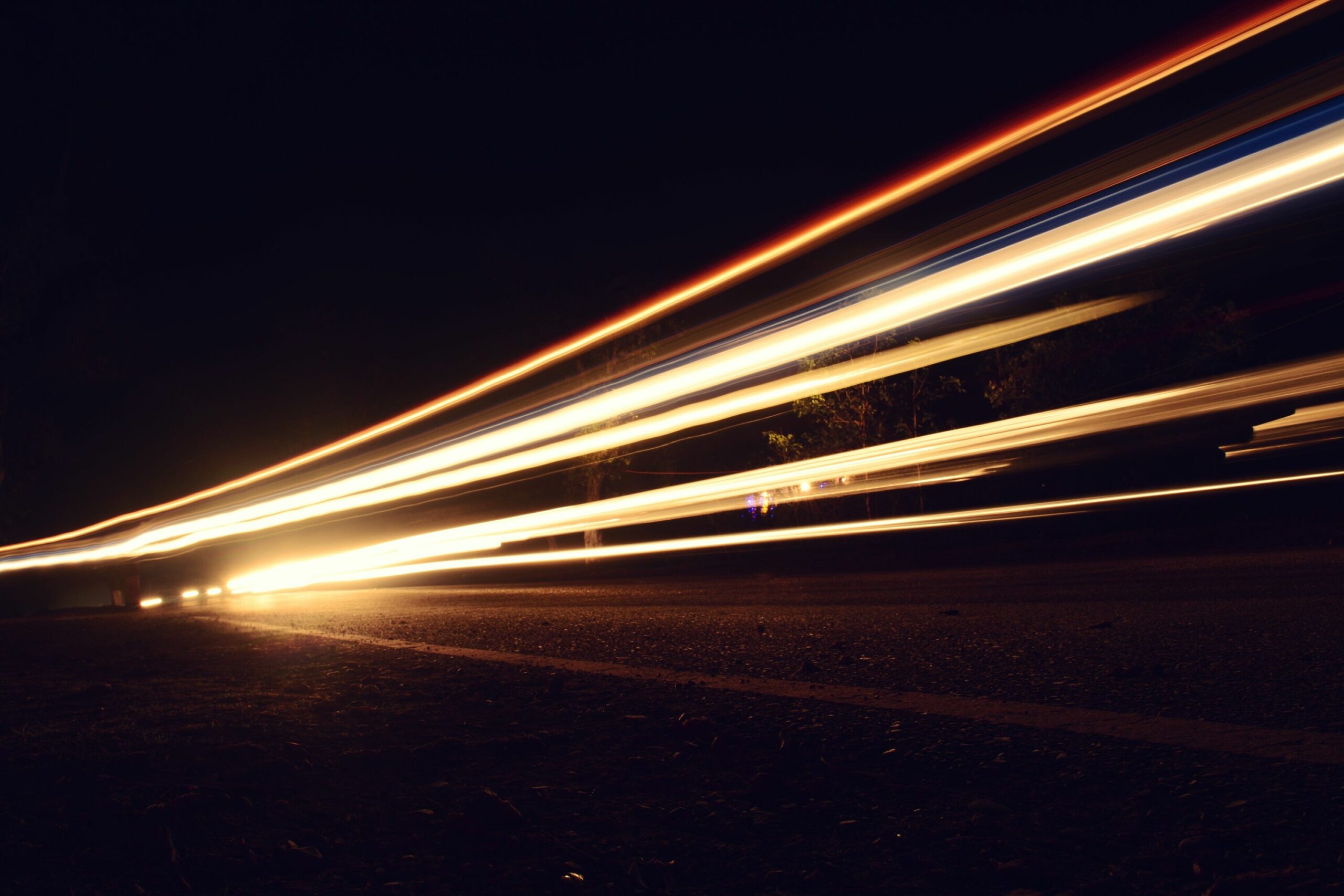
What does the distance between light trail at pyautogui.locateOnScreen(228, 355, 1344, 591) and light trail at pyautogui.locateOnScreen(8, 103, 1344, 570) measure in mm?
1316

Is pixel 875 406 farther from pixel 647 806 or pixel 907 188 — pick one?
pixel 647 806

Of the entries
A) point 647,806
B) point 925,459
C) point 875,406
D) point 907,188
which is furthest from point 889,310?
point 647,806

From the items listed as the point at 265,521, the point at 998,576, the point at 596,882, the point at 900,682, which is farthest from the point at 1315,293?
the point at 265,521

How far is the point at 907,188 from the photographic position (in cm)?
1043

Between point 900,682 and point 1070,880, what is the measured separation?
227 cm

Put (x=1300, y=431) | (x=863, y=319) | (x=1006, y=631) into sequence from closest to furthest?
(x=1006, y=631) → (x=863, y=319) → (x=1300, y=431)

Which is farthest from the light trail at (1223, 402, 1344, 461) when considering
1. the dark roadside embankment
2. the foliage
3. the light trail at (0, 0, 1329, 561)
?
the dark roadside embankment

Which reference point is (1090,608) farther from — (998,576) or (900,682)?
(998,576)

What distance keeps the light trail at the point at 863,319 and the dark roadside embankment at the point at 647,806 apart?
7619 millimetres

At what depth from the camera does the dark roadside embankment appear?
1.82m

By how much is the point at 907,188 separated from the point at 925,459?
5112 mm

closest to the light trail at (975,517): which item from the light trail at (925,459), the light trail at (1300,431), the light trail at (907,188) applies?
the light trail at (1300,431)

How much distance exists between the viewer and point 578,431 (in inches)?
941

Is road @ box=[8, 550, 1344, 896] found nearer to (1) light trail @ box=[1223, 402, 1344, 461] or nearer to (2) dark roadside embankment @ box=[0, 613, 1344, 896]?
(2) dark roadside embankment @ box=[0, 613, 1344, 896]
